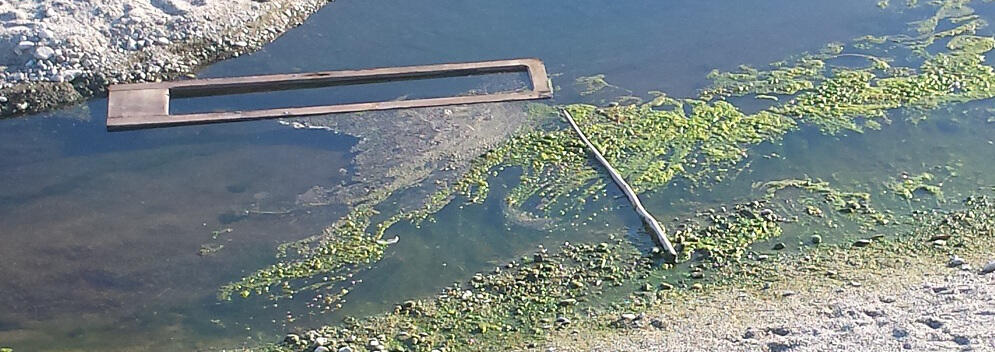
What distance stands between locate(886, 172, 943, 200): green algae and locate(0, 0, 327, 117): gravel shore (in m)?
6.00

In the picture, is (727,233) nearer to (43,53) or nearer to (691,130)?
(691,130)

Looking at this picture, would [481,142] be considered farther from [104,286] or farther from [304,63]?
[104,286]

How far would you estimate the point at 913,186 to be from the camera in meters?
8.87

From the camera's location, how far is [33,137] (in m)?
9.29

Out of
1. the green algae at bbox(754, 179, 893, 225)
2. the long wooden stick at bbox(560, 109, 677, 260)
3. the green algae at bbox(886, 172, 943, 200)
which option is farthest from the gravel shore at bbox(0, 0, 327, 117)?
the green algae at bbox(886, 172, 943, 200)

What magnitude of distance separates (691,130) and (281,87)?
3.76 meters

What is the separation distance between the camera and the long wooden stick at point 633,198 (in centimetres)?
803

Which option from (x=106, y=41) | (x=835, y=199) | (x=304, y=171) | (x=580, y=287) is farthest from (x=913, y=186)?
(x=106, y=41)

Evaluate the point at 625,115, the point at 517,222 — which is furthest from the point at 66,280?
the point at 625,115

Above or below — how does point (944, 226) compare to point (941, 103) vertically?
below

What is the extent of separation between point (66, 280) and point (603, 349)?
385cm

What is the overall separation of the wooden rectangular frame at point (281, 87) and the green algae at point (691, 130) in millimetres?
532

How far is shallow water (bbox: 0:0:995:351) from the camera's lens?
7.58 metres

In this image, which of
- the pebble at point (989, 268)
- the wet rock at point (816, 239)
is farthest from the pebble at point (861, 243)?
the pebble at point (989, 268)
